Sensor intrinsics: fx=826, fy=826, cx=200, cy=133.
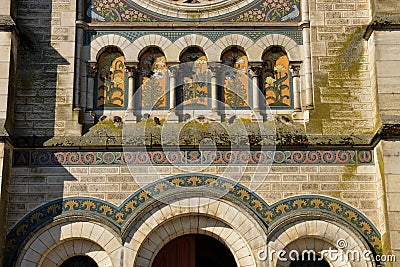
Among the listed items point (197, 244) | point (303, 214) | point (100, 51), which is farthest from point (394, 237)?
point (100, 51)

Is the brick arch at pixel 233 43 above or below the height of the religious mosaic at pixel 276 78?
above

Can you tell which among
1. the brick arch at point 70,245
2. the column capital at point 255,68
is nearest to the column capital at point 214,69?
the column capital at point 255,68

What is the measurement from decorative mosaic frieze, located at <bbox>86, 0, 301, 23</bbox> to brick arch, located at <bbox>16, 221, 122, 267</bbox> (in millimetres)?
3851

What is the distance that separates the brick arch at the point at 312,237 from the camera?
1341 centimetres

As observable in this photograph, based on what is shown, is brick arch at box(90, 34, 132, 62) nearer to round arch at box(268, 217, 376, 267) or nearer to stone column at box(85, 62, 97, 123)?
stone column at box(85, 62, 97, 123)

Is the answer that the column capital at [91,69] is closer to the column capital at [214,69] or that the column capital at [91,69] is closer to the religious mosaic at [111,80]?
the religious mosaic at [111,80]

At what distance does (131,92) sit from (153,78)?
49 cm

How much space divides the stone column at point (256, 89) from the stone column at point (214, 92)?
2.03 ft

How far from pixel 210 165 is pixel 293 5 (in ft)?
11.3

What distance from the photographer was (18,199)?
13.7m

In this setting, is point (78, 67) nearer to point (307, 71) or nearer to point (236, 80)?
point (236, 80)

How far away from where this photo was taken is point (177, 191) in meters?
13.7
